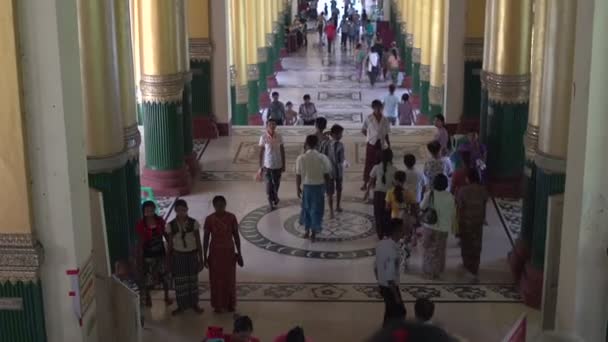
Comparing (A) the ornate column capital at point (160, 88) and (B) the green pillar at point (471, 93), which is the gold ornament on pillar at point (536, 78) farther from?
(B) the green pillar at point (471, 93)

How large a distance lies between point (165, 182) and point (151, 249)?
360cm

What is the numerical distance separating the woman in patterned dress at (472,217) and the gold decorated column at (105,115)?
9.76 feet

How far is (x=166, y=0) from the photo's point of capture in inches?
424

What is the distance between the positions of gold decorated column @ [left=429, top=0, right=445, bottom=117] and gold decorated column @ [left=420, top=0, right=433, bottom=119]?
1.73 ft

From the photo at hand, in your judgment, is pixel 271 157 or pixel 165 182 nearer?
pixel 271 157

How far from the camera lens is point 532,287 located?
8.08 meters

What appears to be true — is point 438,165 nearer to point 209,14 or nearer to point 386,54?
point 209,14

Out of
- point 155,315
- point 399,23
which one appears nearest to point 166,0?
point 155,315

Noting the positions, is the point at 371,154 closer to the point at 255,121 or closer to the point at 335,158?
the point at 335,158

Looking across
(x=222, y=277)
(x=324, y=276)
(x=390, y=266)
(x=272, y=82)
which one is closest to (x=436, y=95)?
(x=324, y=276)

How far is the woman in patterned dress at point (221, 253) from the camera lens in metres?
7.77

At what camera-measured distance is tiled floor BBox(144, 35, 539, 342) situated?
780 cm

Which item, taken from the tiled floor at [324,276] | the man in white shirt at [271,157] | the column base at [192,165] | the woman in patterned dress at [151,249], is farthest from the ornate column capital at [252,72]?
the woman in patterned dress at [151,249]

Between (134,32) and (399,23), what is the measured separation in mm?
12916
